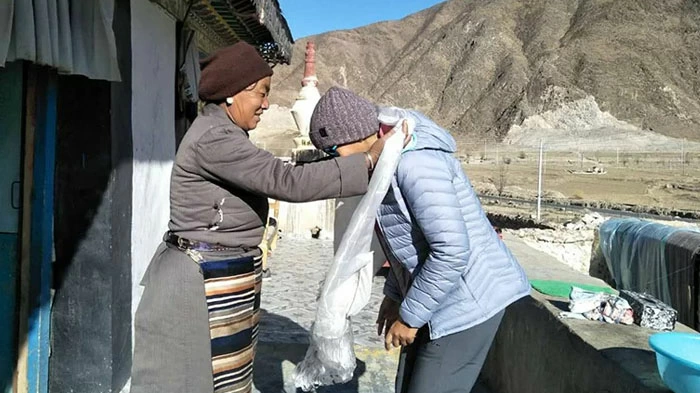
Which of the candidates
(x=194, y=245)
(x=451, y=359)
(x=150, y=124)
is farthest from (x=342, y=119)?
(x=150, y=124)

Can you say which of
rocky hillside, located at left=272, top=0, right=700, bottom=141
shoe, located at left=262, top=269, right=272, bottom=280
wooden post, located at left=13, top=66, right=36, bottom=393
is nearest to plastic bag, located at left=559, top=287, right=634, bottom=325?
wooden post, located at left=13, top=66, right=36, bottom=393

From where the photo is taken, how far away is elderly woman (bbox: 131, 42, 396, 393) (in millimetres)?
1830

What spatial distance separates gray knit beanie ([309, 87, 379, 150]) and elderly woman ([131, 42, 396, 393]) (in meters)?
0.09

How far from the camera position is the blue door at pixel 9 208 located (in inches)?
116

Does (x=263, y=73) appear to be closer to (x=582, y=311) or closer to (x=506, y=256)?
(x=506, y=256)

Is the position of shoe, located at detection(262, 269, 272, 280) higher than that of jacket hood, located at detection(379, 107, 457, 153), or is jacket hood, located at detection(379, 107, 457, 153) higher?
jacket hood, located at detection(379, 107, 457, 153)

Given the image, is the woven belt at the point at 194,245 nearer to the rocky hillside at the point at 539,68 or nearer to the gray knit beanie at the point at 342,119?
the gray knit beanie at the point at 342,119

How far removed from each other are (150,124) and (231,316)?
98.3 inches

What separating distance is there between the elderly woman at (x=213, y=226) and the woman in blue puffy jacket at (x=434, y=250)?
0.45 ft

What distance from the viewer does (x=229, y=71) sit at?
192 centimetres

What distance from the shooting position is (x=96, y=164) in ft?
10.6

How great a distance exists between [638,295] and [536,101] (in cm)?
6369

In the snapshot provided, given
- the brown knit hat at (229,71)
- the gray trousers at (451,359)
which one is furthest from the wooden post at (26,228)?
the gray trousers at (451,359)

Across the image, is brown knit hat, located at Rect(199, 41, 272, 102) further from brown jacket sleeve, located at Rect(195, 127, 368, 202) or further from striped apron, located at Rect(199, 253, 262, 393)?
striped apron, located at Rect(199, 253, 262, 393)
